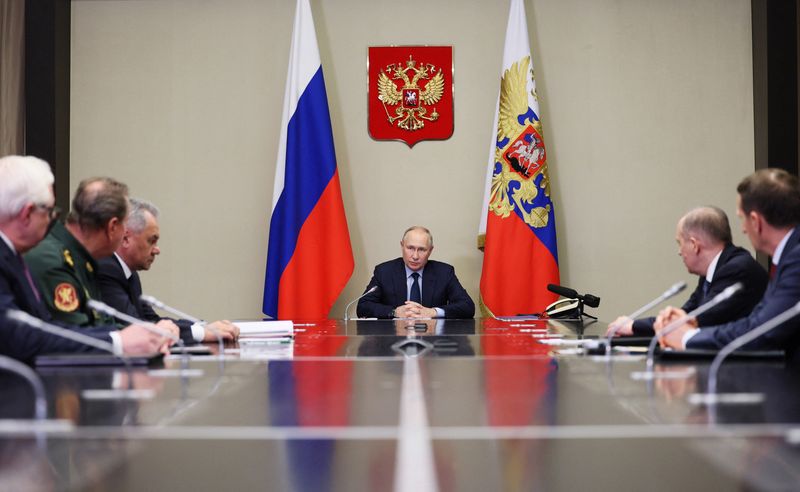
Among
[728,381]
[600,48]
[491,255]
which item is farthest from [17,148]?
[728,381]

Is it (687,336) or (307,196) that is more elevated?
(307,196)

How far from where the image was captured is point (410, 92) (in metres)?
6.61

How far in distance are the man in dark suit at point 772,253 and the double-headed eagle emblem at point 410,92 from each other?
12.8ft

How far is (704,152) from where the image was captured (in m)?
6.59

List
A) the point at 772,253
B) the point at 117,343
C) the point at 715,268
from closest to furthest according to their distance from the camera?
the point at 117,343 < the point at 772,253 < the point at 715,268

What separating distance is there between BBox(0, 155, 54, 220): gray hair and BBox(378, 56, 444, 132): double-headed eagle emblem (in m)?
4.31

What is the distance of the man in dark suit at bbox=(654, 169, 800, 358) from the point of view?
260cm

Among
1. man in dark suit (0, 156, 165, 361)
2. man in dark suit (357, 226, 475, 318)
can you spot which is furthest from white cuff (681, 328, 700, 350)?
man in dark suit (357, 226, 475, 318)

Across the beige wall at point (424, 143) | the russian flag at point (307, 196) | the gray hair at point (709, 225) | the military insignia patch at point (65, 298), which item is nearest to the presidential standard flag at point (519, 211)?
the beige wall at point (424, 143)

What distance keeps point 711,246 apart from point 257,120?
4.04 metres

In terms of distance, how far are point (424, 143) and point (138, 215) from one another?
315 cm

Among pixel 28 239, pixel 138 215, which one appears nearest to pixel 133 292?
pixel 138 215

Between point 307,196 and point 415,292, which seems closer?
point 415,292

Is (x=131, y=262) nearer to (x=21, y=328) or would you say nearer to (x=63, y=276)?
(x=63, y=276)
